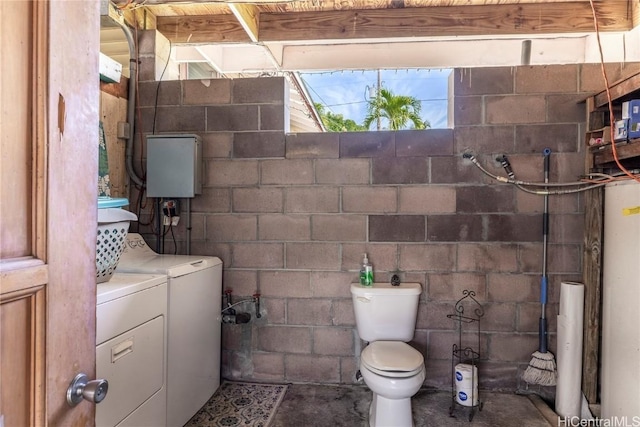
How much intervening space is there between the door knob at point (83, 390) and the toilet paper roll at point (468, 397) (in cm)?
196

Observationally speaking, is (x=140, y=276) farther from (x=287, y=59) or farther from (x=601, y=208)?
(x=601, y=208)

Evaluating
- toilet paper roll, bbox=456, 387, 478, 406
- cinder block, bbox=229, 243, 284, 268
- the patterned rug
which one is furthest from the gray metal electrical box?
toilet paper roll, bbox=456, 387, 478, 406

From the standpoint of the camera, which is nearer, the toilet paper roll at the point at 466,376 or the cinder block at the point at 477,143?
the toilet paper roll at the point at 466,376

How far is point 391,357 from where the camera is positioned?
75.6 inches

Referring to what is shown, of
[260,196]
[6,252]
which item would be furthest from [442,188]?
[6,252]

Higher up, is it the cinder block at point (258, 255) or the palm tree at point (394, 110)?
the palm tree at point (394, 110)

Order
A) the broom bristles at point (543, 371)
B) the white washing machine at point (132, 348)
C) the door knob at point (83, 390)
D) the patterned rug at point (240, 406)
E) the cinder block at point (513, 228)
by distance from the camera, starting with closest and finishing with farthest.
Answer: the door knob at point (83, 390), the white washing machine at point (132, 348), the patterned rug at point (240, 406), the broom bristles at point (543, 371), the cinder block at point (513, 228)

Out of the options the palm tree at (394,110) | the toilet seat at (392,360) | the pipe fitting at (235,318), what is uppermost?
the palm tree at (394,110)

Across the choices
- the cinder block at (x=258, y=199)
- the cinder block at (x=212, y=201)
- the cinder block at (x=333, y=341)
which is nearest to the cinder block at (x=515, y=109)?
the cinder block at (x=258, y=199)

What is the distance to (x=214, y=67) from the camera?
334cm

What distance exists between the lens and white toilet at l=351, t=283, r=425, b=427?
181 cm

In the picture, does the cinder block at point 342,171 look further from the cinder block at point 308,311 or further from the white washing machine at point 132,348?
the white washing machine at point 132,348

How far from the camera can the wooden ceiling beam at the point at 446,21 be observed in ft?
8.44

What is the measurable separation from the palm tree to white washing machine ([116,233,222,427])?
150 centimetres
